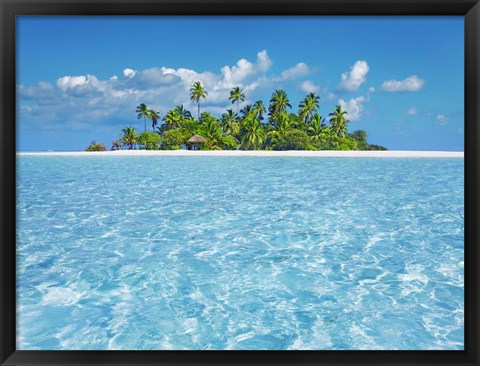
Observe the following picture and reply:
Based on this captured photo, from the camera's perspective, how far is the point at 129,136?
25516 millimetres

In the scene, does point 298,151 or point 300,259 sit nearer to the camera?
point 300,259

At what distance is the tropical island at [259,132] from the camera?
23859mm

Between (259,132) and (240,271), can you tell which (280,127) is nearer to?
(259,132)

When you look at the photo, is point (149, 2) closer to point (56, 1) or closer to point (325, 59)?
point (56, 1)

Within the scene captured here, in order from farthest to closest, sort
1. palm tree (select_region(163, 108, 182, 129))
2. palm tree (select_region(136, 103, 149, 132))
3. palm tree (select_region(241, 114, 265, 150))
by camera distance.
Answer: palm tree (select_region(136, 103, 149, 132)), palm tree (select_region(163, 108, 182, 129)), palm tree (select_region(241, 114, 265, 150))

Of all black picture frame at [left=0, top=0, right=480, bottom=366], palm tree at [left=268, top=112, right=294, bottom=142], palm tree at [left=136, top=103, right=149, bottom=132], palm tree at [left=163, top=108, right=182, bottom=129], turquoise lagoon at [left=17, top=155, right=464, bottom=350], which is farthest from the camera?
palm tree at [left=136, top=103, right=149, bottom=132]

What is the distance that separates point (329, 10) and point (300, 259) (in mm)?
3249

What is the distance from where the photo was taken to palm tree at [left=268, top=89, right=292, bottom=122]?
26328 mm

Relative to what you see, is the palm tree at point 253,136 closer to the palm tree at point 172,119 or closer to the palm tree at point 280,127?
the palm tree at point 280,127

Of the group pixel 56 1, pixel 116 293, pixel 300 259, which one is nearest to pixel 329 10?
pixel 56 1
